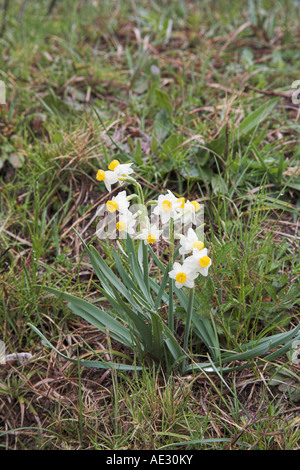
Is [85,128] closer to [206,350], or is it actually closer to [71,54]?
[71,54]

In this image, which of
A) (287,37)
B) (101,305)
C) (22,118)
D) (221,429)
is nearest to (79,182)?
(22,118)

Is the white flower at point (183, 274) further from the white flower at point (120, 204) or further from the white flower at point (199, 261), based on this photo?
the white flower at point (120, 204)

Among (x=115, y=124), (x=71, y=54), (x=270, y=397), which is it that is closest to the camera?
(x=270, y=397)

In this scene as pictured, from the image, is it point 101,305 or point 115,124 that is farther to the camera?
point 115,124

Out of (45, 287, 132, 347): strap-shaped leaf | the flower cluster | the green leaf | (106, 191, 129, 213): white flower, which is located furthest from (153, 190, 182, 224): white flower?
the green leaf

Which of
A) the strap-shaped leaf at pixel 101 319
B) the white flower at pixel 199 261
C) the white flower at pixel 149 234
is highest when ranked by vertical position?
the white flower at pixel 149 234

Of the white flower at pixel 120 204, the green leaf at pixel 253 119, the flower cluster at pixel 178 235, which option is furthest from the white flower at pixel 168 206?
the green leaf at pixel 253 119
